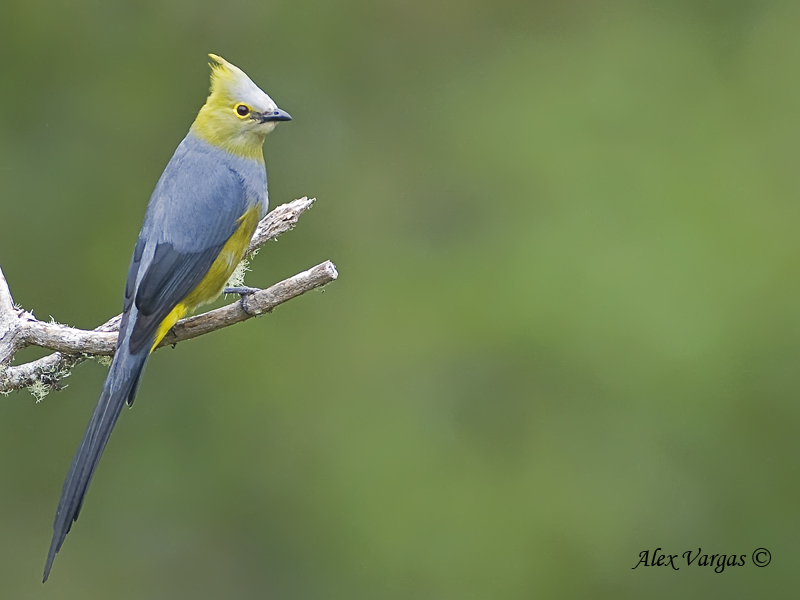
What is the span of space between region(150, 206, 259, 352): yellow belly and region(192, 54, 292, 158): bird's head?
229mm

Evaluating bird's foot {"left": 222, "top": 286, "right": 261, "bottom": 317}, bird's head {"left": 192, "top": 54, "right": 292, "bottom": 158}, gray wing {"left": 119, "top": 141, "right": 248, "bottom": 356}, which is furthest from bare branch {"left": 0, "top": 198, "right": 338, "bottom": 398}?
bird's head {"left": 192, "top": 54, "right": 292, "bottom": 158}

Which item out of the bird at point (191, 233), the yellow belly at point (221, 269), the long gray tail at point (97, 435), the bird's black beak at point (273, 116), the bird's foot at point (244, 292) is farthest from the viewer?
→ the bird's black beak at point (273, 116)

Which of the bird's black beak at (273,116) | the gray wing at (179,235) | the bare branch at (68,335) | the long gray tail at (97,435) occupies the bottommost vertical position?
the long gray tail at (97,435)

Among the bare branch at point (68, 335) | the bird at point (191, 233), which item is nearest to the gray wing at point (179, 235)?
the bird at point (191, 233)

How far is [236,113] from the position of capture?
9.55 feet

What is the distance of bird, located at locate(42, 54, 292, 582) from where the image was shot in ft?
8.27

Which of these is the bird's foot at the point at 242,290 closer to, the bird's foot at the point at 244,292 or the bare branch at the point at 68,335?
the bird's foot at the point at 244,292

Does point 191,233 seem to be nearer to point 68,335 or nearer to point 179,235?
point 179,235

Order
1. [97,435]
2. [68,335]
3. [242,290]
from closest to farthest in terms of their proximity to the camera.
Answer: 1. [97,435]
2. [68,335]
3. [242,290]

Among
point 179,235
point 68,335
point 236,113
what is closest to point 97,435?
point 68,335

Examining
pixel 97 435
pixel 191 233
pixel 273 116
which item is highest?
pixel 273 116

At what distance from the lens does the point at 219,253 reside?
280cm

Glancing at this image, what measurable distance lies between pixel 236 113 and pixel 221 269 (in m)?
0.49

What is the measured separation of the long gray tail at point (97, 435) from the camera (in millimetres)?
2336
